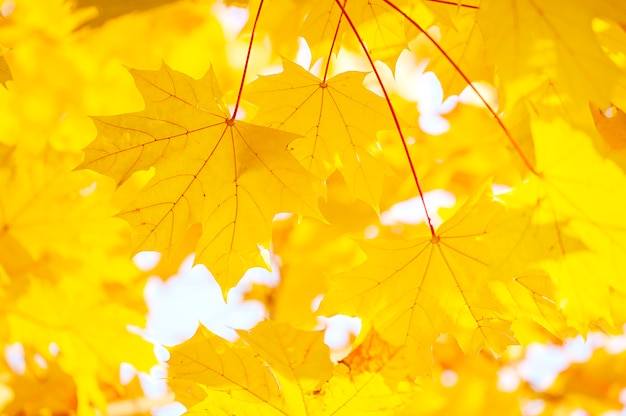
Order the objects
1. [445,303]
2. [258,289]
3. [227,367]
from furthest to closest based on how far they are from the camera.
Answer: [258,289], [445,303], [227,367]

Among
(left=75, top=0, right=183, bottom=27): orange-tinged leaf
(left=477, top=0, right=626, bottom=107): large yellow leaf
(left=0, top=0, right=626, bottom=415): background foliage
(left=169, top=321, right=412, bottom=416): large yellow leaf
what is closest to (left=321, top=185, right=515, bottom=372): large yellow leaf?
(left=0, top=0, right=626, bottom=415): background foliage

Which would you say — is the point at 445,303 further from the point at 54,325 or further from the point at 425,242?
the point at 54,325

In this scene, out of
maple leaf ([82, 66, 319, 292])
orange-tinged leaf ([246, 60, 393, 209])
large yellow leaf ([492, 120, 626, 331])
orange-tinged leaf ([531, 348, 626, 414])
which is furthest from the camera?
orange-tinged leaf ([531, 348, 626, 414])

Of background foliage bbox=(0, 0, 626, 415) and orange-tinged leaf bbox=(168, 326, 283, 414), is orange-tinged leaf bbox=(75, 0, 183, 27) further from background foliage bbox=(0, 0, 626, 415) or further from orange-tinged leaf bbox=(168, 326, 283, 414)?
orange-tinged leaf bbox=(168, 326, 283, 414)

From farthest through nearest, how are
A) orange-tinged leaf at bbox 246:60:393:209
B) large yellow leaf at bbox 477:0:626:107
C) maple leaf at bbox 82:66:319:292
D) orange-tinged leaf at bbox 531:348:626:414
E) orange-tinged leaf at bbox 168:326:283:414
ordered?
orange-tinged leaf at bbox 531:348:626:414, orange-tinged leaf at bbox 246:60:393:209, maple leaf at bbox 82:66:319:292, orange-tinged leaf at bbox 168:326:283:414, large yellow leaf at bbox 477:0:626:107

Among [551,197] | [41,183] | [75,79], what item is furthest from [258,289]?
[551,197]

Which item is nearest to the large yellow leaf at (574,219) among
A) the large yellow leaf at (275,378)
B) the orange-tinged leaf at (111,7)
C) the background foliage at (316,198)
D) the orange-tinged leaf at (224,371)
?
the background foliage at (316,198)
